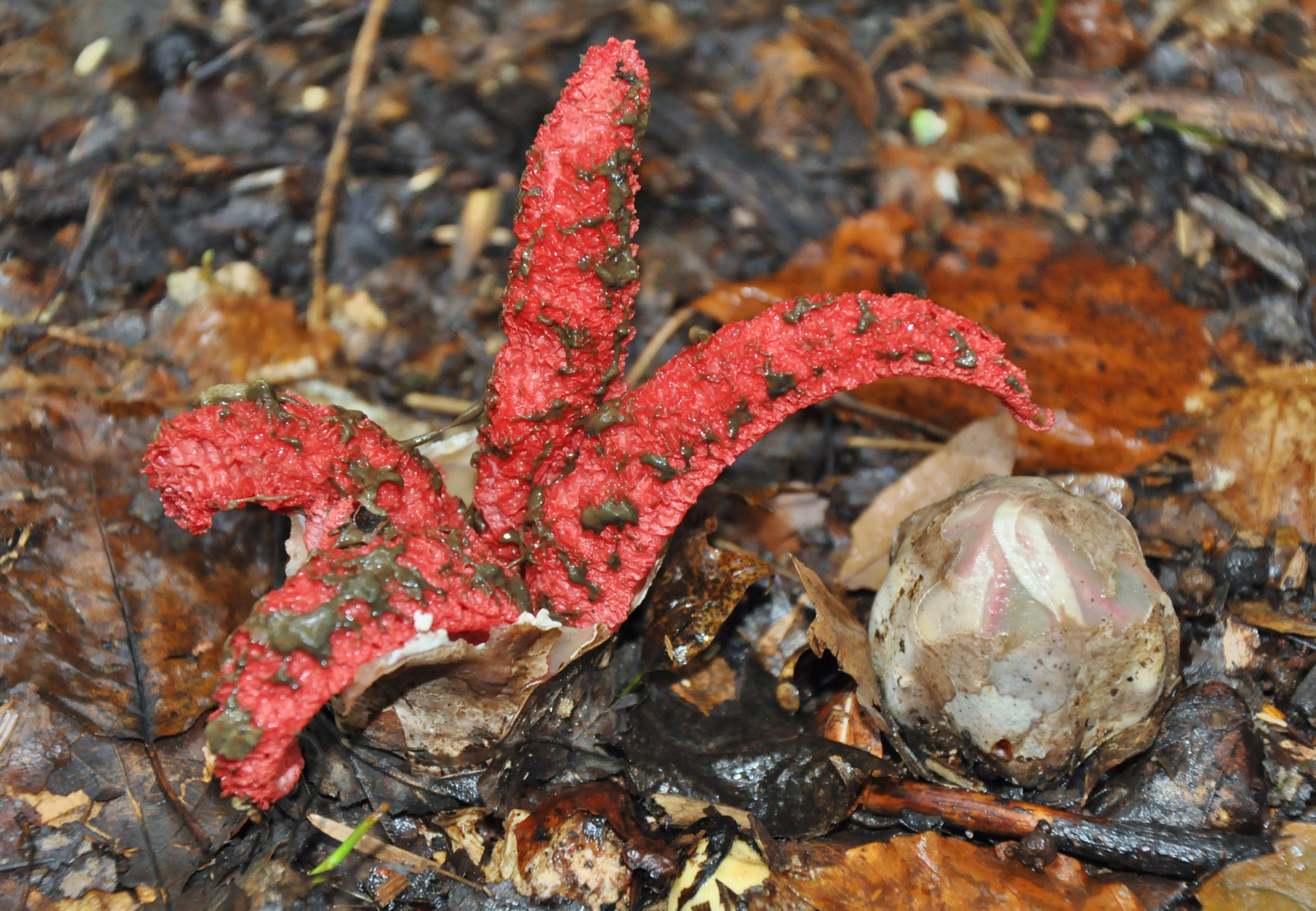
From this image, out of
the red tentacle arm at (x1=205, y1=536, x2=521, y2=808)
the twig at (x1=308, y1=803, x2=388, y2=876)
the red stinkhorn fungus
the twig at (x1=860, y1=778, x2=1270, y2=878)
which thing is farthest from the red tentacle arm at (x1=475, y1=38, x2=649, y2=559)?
the twig at (x1=860, y1=778, x2=1270, y2=878)

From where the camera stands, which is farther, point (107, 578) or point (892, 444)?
point (892, 444)

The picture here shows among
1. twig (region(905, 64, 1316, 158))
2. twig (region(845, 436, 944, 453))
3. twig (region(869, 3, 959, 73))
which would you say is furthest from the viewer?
twig (region(869, 3, 959, 73))

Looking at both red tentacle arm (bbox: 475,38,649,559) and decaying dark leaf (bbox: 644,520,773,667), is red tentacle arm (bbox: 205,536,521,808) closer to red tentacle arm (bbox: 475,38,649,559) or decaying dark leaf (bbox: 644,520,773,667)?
red tentacle arm (bbox: 475,38,649,559)

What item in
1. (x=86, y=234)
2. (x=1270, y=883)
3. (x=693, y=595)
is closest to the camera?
(x=1270, y=883)

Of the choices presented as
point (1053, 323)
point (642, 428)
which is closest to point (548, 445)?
point (642, 428)

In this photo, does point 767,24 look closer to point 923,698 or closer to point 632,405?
point 632,405

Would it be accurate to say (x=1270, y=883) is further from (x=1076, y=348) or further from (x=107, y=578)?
(x=107, y=578)
